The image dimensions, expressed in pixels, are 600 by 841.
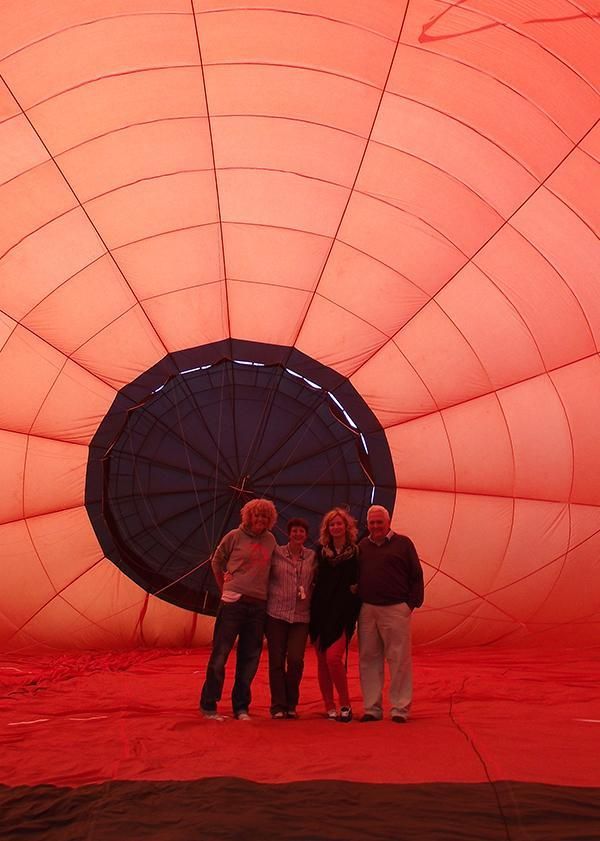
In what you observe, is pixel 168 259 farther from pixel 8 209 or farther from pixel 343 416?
pixel 343 416

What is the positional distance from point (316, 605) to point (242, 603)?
1.34 feet

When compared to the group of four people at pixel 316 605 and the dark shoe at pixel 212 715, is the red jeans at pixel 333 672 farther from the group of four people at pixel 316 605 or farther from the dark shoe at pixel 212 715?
the dark shoe at pixel 212 715

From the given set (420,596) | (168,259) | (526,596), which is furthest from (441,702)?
(168,259)

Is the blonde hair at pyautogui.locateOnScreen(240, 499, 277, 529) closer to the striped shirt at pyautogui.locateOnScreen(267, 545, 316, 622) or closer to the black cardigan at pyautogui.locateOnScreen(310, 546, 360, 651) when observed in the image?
the striped shirt at pyautogui.locateOnScreen(267, 545, 316, 622)

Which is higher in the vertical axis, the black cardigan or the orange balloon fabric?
the orange balloon fabric

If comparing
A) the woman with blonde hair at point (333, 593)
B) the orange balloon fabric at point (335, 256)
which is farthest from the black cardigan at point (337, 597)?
the orange balloon fabric at point (335, 256)

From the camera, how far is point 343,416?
324 inches

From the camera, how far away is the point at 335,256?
7.69m

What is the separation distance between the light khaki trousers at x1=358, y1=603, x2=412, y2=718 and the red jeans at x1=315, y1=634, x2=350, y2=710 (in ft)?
0.32

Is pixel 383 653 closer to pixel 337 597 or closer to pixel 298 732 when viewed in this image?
pixel 337 597

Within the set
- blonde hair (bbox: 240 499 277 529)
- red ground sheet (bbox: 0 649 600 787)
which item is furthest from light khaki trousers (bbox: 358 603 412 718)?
blonde hair (bbox: 240 499 277 529)

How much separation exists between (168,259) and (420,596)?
372 centimetres

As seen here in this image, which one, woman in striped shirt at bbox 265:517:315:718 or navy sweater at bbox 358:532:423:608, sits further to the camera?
woman in striped shirt at bbox 265:517:315:718

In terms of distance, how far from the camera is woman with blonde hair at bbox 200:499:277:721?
5.11 metres
